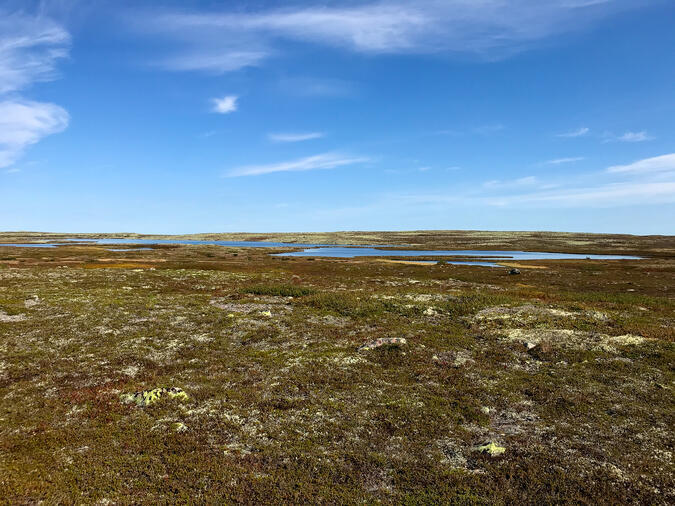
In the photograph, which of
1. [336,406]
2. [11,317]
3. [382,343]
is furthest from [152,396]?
[11,317]

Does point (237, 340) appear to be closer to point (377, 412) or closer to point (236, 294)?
point (377, 412)

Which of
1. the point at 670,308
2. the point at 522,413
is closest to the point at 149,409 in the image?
the point at 522,413

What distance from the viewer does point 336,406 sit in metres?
14.6

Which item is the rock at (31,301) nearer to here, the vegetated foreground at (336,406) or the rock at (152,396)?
the vegetated foreground at (336,406)

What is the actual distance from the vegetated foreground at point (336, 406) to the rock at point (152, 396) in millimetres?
67

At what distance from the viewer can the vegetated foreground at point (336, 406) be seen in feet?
33.5

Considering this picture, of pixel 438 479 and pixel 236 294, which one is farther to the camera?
pixel 236 294

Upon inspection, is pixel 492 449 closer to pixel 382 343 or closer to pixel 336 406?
pixel 336 406

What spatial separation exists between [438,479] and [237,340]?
1640 centimetres

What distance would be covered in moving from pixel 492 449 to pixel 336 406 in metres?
5.94

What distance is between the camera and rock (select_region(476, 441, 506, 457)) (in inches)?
459

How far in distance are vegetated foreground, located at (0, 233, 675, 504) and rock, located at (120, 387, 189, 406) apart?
7cm

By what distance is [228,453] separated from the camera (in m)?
11.6

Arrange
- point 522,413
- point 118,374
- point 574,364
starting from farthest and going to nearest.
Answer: point 574,364
point 118,374
point 522,413
